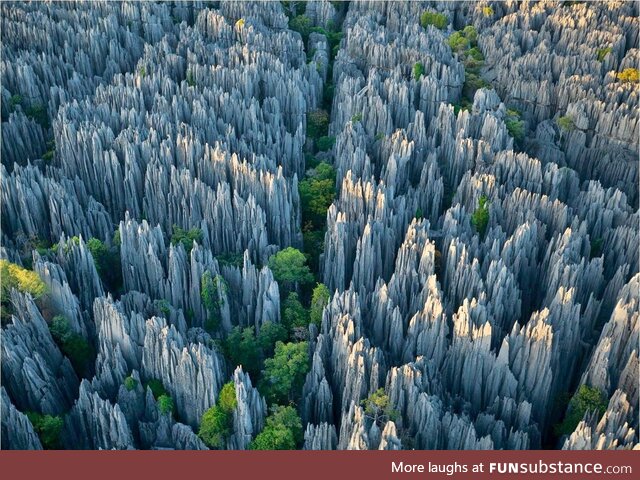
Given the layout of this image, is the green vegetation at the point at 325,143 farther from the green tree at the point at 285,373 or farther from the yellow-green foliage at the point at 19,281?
the yellow-green foliage at the point at 19,281

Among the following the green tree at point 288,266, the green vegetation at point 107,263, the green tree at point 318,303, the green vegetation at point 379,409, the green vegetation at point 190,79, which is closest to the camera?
the green vegetation at point 379,409

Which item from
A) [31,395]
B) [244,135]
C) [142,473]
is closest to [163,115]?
[244,135]

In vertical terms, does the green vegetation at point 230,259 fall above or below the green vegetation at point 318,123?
below

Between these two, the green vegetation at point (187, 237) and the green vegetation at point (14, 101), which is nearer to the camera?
the green vegetation at point (187, 237)

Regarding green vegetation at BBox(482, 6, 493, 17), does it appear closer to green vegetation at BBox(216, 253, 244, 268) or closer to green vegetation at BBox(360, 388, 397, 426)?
green vegetation at BBox(216, 253, 244, 268)

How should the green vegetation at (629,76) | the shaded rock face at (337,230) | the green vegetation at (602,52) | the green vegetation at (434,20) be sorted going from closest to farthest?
1. the shaded rock face at (337,230)
2. the green vegetation at (629,76)
3. the green vegetation at (602,52)
4. the green vegetation at (434,20)

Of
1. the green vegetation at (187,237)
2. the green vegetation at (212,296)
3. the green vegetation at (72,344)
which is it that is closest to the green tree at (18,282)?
the green vegetation at (72,344)
